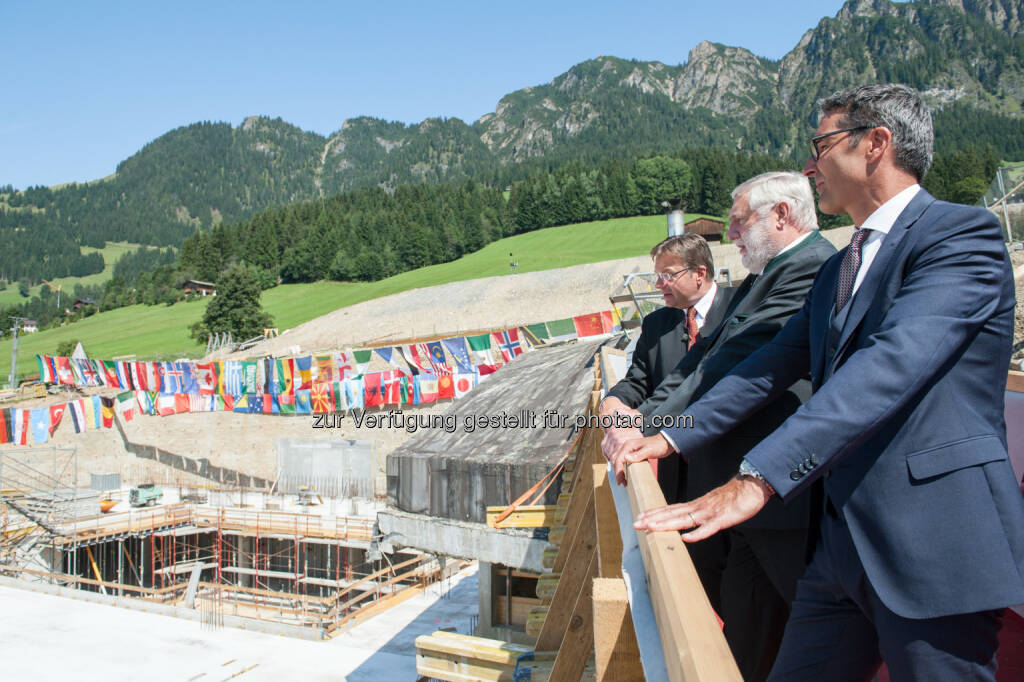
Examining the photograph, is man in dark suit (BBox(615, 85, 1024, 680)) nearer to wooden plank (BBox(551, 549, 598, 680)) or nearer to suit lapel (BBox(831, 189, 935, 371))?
suit lapel (BBox(831, 189, 935, 371))

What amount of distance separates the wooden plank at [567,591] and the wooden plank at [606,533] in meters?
0.37

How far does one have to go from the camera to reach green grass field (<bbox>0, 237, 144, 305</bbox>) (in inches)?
4831

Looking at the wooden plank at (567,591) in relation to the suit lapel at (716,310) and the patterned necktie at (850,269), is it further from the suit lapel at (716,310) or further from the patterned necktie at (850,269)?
the patterned necktie at (850,269)

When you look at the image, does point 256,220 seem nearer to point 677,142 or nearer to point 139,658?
point 139,658

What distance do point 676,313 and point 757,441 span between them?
118 centimetres

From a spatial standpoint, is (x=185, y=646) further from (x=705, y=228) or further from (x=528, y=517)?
(x=705, y=228)

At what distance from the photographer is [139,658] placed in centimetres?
1359

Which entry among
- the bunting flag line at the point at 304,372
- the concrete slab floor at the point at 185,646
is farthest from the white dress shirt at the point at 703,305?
the bunting flag line at the point at 304,372

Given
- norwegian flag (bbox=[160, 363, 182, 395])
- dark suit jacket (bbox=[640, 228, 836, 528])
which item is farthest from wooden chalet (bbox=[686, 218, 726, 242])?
dark suit jacket (bbox=[640, 228, 836, 528])

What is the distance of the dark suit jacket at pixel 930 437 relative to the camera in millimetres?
1216

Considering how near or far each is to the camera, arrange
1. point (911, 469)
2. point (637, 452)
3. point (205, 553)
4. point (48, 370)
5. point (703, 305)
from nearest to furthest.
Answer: point (911, 469)
point (637, 452)
point (703, 305)
point (205, 553)
point (48, 370)

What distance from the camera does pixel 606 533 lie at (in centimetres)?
207

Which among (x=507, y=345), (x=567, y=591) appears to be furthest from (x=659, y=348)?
(x=507, y=345)

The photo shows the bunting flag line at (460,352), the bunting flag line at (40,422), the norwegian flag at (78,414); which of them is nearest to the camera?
the bunting flag line at (460,352)
